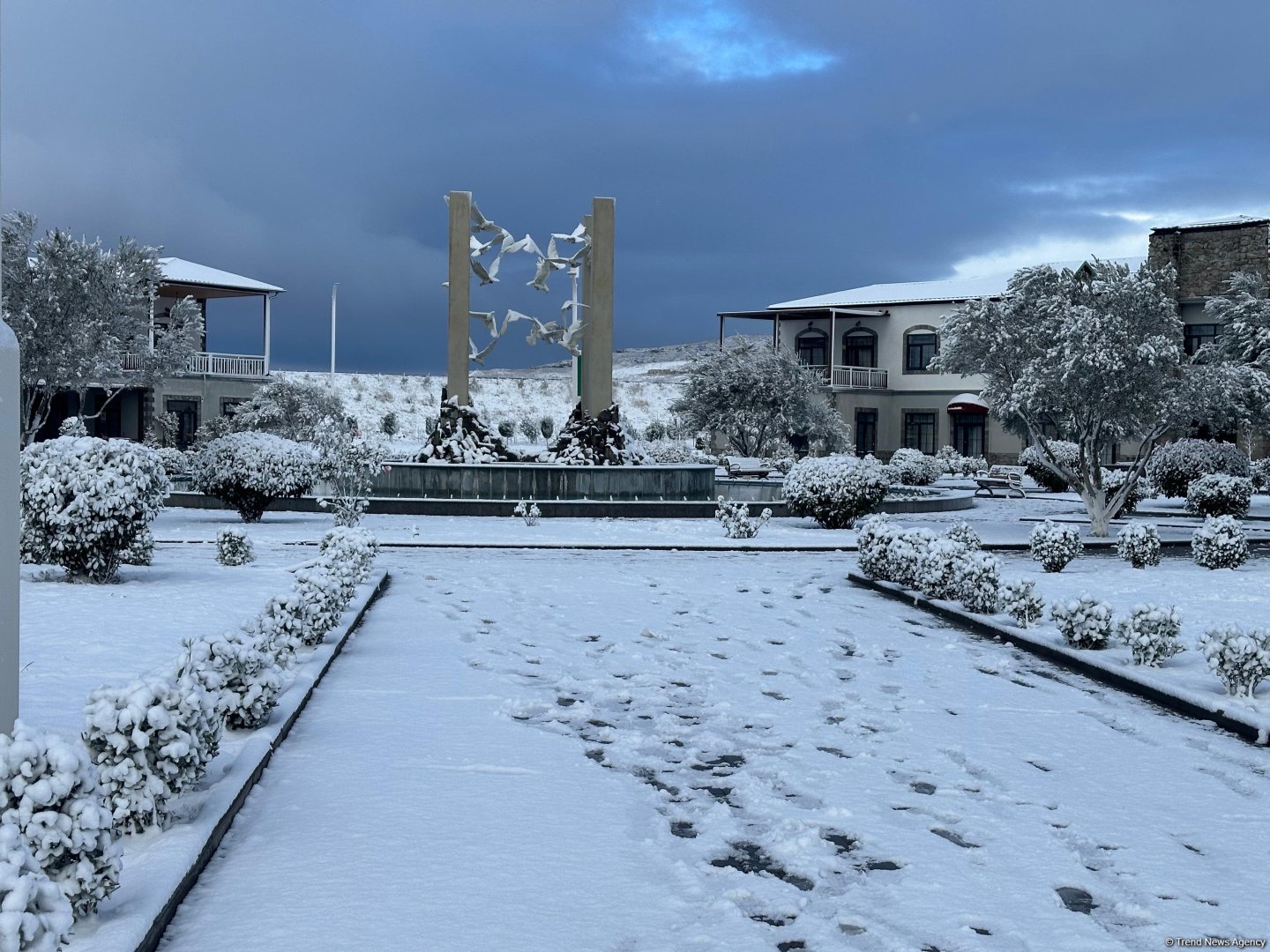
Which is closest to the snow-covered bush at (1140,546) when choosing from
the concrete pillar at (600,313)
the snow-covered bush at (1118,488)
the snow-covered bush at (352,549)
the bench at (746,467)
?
the snow-covered bush at (1118,488)

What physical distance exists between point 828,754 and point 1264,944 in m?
2.62

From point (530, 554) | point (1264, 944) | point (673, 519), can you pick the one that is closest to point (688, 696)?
point (1264, 944)

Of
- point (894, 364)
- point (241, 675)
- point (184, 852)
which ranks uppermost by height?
point (894, 364)

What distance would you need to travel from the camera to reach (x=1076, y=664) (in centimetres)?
905

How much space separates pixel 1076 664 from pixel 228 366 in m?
37.7

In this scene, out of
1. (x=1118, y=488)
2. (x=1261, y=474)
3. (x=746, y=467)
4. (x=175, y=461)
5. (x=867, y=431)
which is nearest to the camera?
(x=1118, y=488)

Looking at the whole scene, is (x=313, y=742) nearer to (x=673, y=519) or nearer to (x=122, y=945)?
(x=122, y=945)

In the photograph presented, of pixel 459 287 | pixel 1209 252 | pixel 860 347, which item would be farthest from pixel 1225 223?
pixel 459 287

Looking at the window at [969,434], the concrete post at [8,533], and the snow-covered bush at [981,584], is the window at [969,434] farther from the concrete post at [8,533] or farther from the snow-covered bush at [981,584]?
the concrete post at [8,533]

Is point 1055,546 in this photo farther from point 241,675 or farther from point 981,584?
point 241,675

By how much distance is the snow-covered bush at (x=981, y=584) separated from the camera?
37.3 ft

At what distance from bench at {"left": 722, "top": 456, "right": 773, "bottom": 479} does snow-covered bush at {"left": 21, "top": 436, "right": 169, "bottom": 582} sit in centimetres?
2422

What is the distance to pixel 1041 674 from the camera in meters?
8.78

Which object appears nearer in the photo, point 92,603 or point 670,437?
point 92,603
